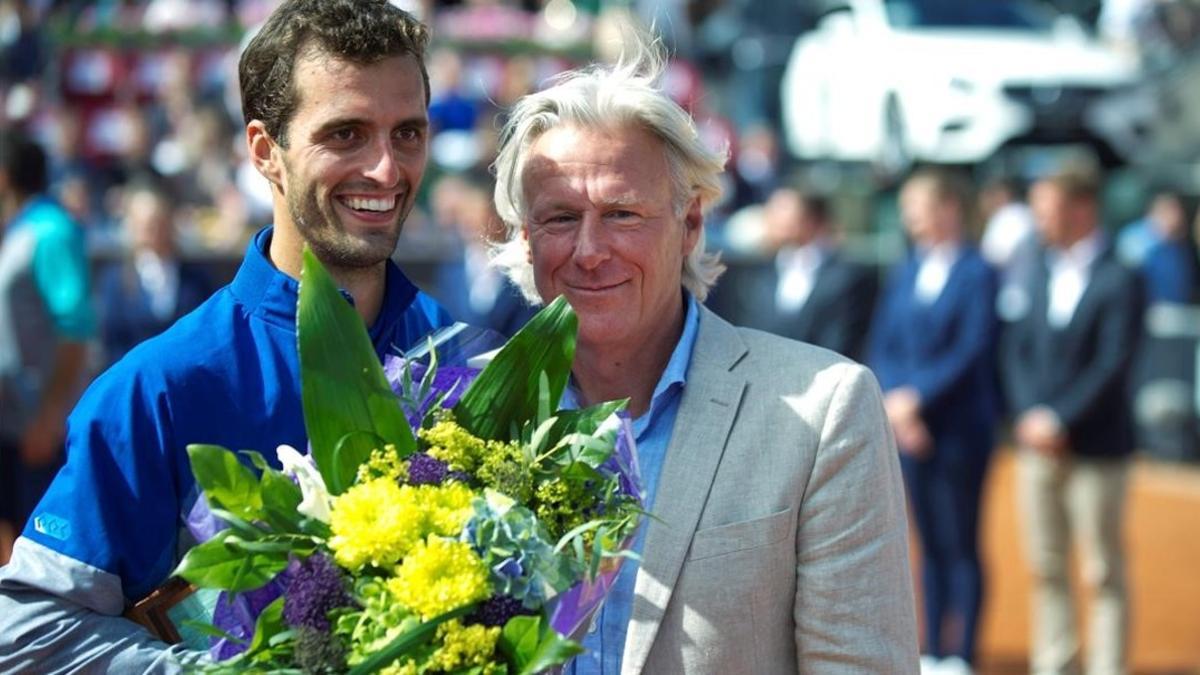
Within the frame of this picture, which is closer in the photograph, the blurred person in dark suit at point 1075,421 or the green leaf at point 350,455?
the green leaf at point 350,455

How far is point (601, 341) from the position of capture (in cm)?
308

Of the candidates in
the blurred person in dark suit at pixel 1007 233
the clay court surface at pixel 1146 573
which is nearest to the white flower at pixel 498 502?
the clay court surface at pixel 1146 573

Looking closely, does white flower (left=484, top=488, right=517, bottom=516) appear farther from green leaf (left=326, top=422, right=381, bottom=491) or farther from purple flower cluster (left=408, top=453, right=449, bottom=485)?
green leaf (left=326, top=422, right=381, bottom=491)

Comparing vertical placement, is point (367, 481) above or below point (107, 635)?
above

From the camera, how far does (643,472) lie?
3.02 m

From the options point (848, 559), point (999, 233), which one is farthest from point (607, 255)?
point (999, 233)

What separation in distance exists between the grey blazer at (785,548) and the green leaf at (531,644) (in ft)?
1.73

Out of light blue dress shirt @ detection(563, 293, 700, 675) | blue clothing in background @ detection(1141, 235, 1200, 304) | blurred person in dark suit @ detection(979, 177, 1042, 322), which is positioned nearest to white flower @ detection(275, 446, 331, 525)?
light blue dress shirt @ detection(563, 293, 700, 675)

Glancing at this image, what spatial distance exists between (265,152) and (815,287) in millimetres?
6288

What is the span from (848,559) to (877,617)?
10 cm

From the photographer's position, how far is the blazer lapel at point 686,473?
287 centimetres

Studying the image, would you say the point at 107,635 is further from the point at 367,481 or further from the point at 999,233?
the point at 999,233

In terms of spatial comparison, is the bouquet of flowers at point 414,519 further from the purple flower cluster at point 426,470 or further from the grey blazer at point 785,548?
the grey blazer at point 785,548

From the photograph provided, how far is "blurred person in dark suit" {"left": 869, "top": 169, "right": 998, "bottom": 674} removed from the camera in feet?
26.2
